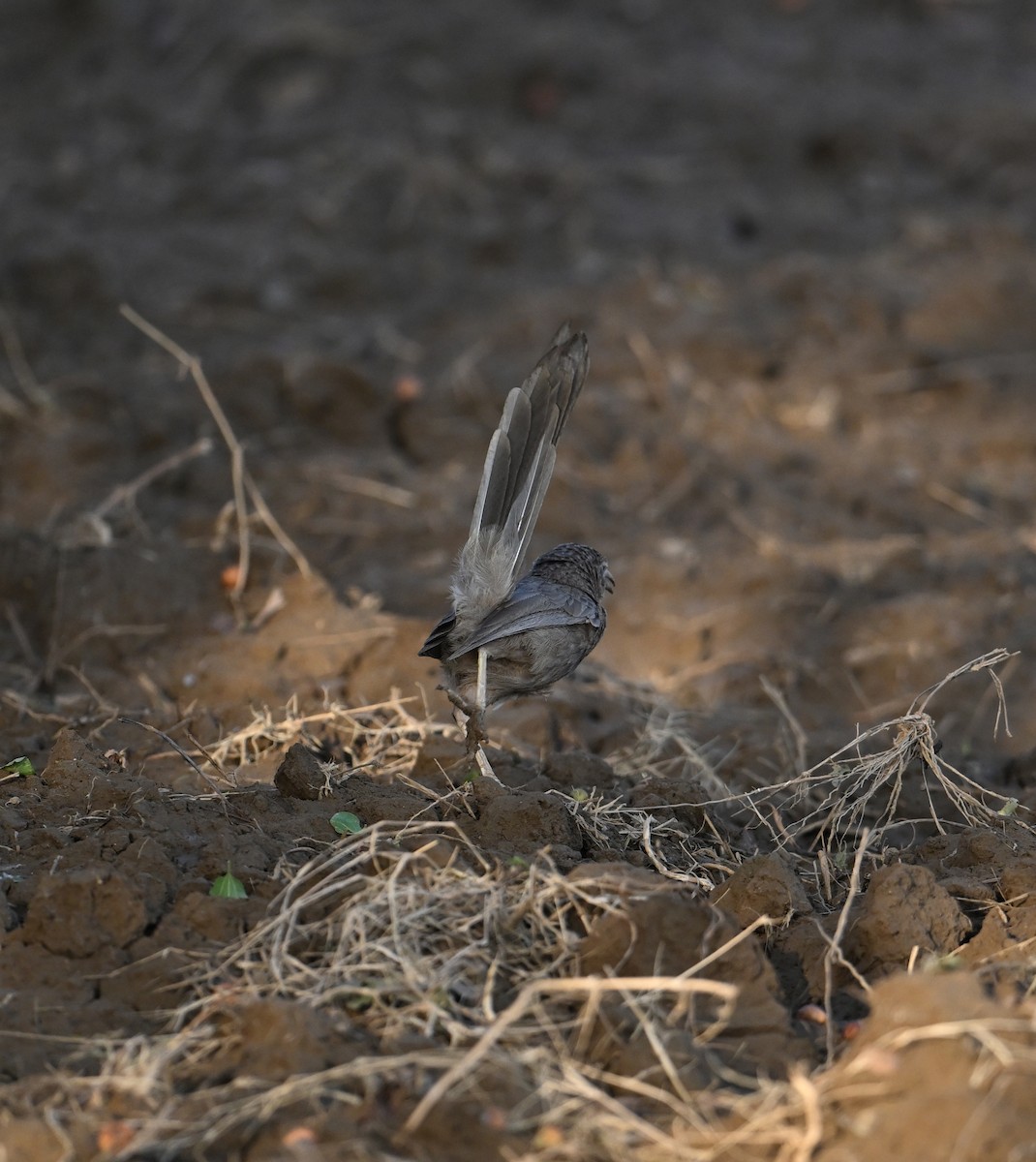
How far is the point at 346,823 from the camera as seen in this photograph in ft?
A: 12.6

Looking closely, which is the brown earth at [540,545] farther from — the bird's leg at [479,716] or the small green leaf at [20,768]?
the bird's leg at [479,716]

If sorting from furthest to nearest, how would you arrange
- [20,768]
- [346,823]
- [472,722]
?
1. [472,722]
2. [20,768]
3. [346,823]

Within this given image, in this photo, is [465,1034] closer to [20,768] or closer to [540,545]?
[20,768]

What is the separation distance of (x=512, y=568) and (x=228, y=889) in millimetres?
1585

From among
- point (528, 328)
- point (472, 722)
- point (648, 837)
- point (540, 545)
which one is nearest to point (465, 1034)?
point (648, 837)

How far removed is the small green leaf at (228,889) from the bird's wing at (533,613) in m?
1.29

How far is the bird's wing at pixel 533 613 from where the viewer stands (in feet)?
15.1

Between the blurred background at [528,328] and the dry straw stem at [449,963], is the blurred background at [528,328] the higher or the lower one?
the lower one

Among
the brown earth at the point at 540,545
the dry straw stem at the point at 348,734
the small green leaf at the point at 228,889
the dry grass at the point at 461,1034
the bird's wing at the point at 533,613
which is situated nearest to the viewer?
the dry grass at the point at 461,1034

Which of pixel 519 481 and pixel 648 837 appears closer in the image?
pixel 648 837

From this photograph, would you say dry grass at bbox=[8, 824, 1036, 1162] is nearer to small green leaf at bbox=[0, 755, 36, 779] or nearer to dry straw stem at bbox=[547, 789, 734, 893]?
dry straw stem at bbox=[547, 789, 734, 893]

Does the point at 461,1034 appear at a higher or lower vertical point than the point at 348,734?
higher

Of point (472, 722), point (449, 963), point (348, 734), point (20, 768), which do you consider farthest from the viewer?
point (348, 734)

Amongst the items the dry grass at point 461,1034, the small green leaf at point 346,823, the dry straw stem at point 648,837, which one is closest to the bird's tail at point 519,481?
the dry straw stem at point 648,837
